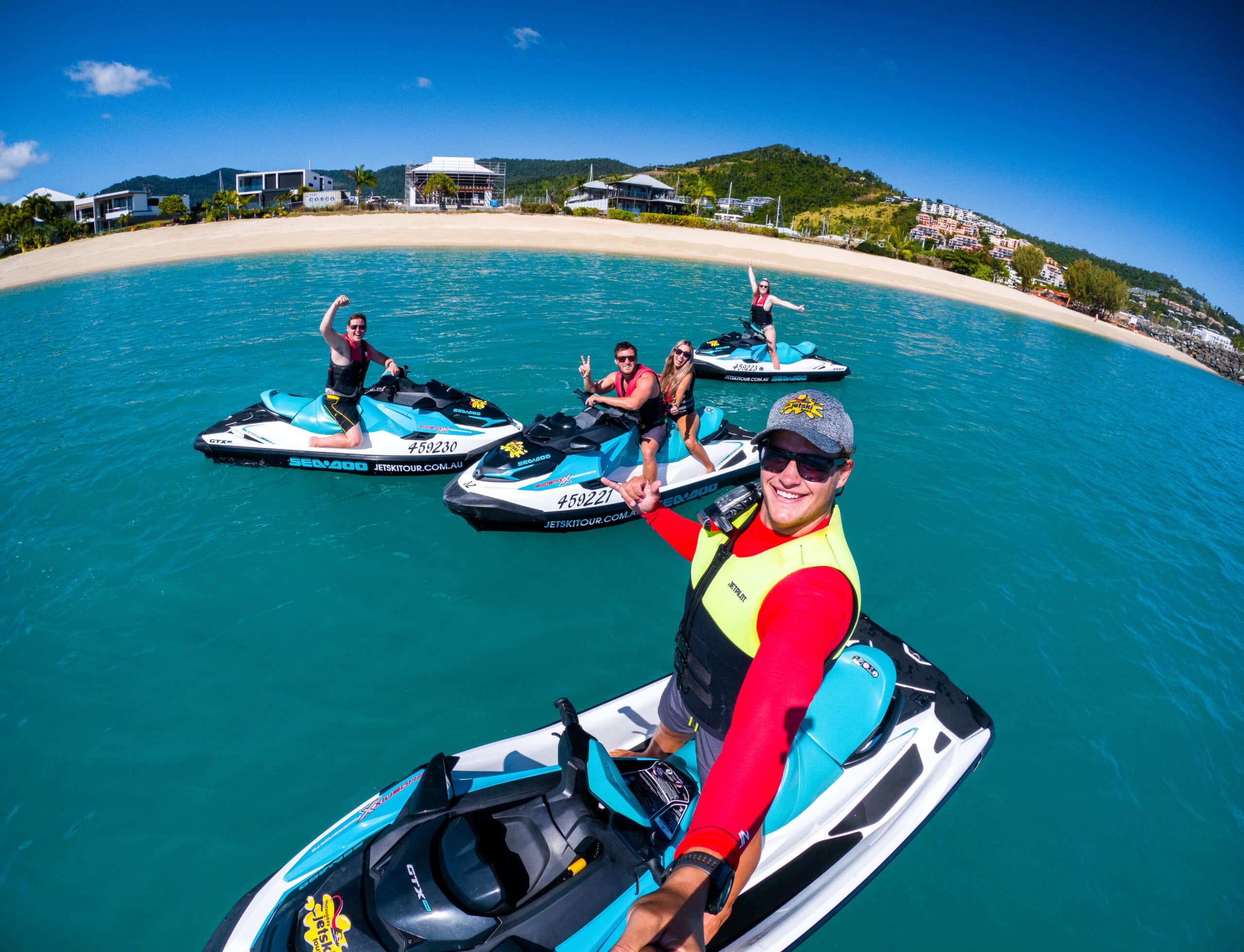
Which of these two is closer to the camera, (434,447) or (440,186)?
(434,447)

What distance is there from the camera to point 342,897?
2430 millimetres

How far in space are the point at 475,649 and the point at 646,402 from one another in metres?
3.66

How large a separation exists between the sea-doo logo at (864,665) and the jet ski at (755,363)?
1069 cm

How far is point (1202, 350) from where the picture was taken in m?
42.9

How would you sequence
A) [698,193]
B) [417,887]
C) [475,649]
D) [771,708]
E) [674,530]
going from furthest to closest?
[698,193]
[475,649]
[674,530]
[417,887]
[771,708]

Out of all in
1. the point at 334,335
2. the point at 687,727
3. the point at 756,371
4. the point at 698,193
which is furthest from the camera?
the point at 698,193

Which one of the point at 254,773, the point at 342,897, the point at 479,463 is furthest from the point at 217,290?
the point at 342,897

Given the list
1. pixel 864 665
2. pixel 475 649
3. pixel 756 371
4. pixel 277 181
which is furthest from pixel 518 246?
pixel 277 181

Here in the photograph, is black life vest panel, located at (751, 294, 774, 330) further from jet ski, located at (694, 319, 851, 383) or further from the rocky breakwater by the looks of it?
the rocky breakwater

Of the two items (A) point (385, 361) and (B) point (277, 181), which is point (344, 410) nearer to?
(A) point (385, 361)

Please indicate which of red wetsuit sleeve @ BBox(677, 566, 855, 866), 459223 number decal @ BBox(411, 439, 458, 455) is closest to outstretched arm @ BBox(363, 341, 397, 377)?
459223 number decal @ BBox(411, 439, 458, 455)

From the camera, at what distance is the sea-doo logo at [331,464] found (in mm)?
8484

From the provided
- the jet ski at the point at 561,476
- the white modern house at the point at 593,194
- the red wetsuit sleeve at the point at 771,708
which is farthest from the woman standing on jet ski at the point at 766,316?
the white modern house at the point at 593,194

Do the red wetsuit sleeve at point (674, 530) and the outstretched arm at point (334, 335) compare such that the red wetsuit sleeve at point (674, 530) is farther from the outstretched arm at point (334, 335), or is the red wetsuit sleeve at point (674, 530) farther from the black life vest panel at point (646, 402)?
the outstretched arm at point (334, 335)
